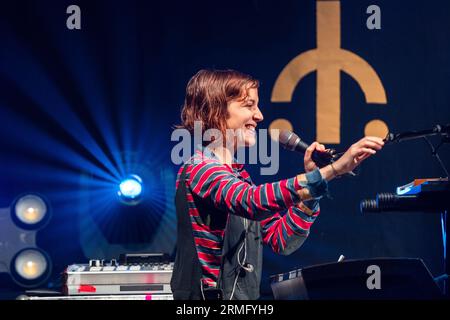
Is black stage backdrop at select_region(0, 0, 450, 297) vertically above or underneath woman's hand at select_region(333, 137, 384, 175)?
above

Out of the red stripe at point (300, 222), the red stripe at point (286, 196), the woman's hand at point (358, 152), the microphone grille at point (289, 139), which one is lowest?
the red stripe at point (300, 222)

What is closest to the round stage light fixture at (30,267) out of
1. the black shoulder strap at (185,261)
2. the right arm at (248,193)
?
the black shoulder strap at (185,261)

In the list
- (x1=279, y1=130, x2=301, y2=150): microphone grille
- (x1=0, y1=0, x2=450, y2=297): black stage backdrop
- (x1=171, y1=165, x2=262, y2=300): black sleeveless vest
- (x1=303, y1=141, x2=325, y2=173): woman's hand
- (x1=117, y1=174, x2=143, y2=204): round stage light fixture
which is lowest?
(x1=171, y1=165, x2=262, y2=300): black sleeveless vest

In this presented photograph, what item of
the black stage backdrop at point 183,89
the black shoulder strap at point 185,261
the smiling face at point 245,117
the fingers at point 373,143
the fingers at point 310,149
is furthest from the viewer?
the black stage backdrop at point 183,89

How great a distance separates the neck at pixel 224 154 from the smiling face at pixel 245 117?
0.05 meters

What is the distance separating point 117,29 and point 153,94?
0.49 meters

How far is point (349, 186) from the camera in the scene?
483cm

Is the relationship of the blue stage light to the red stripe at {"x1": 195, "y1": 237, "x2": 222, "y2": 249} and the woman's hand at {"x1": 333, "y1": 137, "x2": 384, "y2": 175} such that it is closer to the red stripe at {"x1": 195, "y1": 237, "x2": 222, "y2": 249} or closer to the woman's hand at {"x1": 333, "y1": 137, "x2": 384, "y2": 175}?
the red stripe at {"x1": 195, "y1": 237, "x2": 222, "y2": 249}

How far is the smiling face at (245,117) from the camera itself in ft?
8.55

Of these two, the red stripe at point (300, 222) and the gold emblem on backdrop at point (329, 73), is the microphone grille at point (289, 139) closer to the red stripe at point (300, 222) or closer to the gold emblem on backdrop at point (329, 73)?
the red stripe at point (300, 222)

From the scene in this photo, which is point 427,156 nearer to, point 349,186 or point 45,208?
point 349,186

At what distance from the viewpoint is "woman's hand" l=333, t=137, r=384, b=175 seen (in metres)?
2.19

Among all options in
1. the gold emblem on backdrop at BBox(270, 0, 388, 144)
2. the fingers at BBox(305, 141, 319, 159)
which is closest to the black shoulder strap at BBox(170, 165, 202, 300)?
the fingers at BBox(305, 141, 319, 159)
